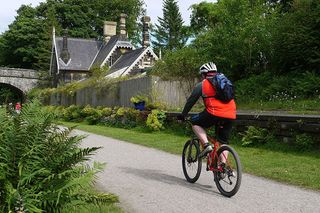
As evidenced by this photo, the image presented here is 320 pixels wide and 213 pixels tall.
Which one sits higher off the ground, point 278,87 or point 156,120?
point 278,87

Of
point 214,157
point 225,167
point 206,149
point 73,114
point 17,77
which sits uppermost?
point 17,77

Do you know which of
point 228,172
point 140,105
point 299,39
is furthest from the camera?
point 140,105

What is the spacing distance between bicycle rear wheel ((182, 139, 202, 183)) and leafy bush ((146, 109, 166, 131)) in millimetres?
9297

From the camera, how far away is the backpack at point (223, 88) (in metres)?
6.62

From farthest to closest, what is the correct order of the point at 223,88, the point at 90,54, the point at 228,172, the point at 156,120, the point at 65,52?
1. the point at 90,54
2. the point at 65,52
3. the point at 156,120
4. the point at 223,88
5. the point at 228,172

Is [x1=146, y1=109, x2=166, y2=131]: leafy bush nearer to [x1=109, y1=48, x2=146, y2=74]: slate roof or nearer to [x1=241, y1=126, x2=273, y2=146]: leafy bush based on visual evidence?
[x1=241, y1=126, x2=273, y2=146]: leafy bush

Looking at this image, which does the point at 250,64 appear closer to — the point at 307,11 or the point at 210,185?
the point at 307,11

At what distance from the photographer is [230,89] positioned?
262 inches

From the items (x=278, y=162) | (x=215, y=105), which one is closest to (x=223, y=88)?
(x=215, y=105)

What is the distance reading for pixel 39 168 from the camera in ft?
12.4

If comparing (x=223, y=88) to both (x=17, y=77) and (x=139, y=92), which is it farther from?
(x=17, y=77)

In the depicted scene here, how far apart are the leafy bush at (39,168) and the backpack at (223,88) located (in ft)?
10.1

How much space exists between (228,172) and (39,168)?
3.38 meters

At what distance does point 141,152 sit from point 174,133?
4.32 meters
